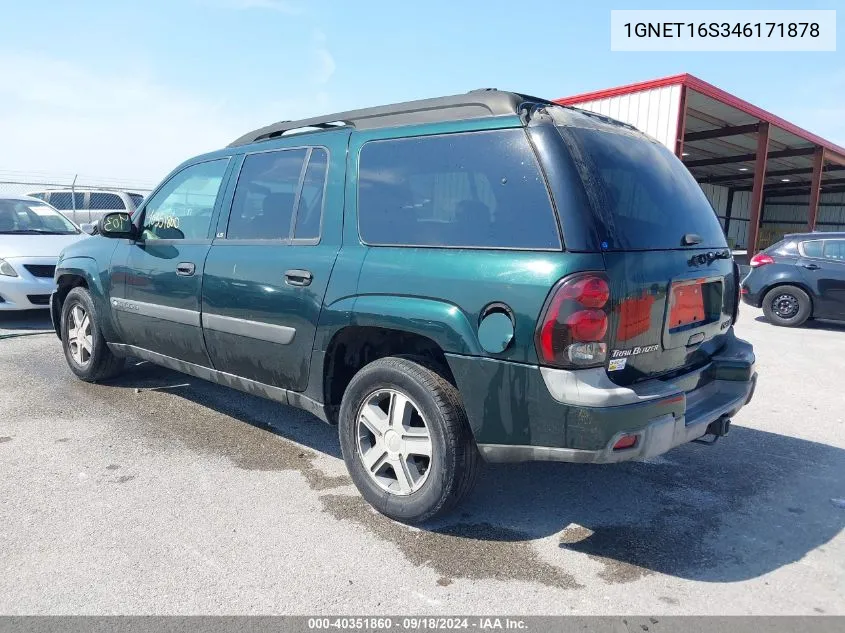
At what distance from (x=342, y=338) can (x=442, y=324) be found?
0.73 m

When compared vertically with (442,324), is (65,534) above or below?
below

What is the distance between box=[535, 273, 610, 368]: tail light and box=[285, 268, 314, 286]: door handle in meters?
1.40

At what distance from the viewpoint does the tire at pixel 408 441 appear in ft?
9.50

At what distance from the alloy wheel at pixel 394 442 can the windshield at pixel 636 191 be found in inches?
48.0

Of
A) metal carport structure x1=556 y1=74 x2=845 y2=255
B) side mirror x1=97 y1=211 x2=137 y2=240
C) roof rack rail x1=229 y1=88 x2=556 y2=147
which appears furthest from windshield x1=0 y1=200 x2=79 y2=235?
metal carport structure x1=556 y1=74 x2=845 y2=255

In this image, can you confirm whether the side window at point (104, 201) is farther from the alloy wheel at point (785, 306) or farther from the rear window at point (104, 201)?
the alloy wheel at point (785, 306)

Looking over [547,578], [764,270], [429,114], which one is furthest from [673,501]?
[764,270]

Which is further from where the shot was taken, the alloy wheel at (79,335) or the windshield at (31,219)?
the windshield at (31,219)

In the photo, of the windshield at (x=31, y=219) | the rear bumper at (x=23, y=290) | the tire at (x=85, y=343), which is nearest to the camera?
the tire at (x=85, y=343)

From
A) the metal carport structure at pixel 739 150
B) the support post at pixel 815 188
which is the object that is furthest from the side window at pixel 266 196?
the support post at pixel 815 188

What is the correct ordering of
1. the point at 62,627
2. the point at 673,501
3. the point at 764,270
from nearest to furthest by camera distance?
the point at 62,627
the point at 673,501
the point at 764,270

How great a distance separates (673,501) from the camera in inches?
135

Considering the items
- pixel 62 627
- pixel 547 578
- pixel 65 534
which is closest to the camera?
pixel 62 627

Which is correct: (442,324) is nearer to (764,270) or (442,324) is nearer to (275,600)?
(275,600)
